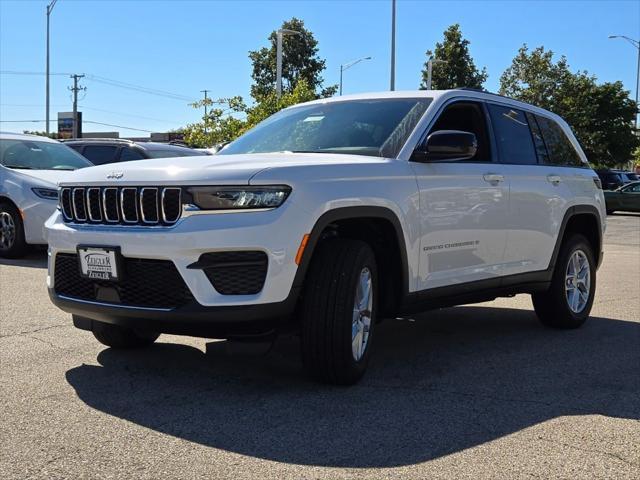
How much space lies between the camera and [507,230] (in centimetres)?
582

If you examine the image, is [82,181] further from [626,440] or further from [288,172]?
[626,440]

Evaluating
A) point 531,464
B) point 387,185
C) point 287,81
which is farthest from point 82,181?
point 287,81

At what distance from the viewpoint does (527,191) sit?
607 centimetres

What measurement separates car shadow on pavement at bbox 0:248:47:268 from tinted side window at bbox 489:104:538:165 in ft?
20.4

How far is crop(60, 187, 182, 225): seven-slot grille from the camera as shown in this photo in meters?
4.12

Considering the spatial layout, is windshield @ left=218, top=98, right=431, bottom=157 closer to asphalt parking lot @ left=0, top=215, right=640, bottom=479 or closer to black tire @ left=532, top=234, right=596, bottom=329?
asphalt parking lot @ left=0, top=215, right=640, bottom=479

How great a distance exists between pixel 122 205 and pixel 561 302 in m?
3.96

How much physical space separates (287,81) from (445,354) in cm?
6854

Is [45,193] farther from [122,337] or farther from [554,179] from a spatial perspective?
[554,179]

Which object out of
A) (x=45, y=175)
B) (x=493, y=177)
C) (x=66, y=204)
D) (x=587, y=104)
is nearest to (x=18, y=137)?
(x=45, y=175)

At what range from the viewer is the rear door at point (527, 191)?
5934 millimetres

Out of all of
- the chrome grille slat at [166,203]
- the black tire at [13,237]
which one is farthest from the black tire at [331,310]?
the black tire at [13,237]

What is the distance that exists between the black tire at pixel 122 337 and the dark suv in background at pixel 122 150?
750cm

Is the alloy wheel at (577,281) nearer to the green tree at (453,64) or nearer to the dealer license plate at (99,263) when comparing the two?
the dealer license plate at (99,263)
